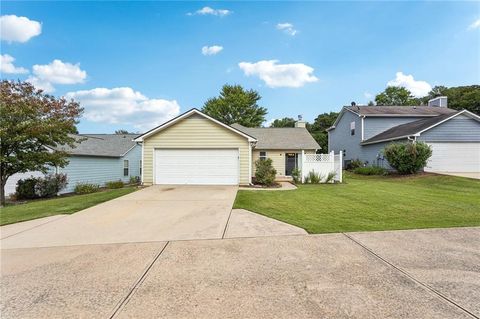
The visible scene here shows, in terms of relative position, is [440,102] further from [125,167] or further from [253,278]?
[253,278]

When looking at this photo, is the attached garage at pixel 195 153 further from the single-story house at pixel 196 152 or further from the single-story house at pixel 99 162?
the single-story house at pixel 99 162

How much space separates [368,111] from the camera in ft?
82.6

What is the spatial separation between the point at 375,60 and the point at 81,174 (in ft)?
65.9

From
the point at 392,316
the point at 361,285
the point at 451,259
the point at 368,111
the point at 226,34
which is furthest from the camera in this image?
the point at 368,111

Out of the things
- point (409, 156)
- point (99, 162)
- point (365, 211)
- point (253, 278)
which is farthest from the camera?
point (99, 162)

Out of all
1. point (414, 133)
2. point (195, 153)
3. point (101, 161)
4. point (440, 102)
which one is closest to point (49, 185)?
point (101, 161)

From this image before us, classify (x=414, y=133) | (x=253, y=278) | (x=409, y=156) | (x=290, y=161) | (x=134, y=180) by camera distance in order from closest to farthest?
1. (x=253, y=278)
2. (x=409, y=156)
3. (x=414, y=133)
4. (x=290, y=161)
5. (x=134, y=180)

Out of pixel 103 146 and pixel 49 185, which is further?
pixel 103 146

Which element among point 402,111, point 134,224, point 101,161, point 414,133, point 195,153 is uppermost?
point 402,111

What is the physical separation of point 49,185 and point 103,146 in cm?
643

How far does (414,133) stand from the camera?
18.0 meters

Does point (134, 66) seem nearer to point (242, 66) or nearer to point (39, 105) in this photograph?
point (39, 105)

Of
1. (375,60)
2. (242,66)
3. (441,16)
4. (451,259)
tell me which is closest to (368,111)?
(375,60)

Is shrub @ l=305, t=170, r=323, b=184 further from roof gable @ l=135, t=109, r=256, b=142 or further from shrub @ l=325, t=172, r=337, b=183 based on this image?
roof gable @ l=135, t=109, r=256, b=142
